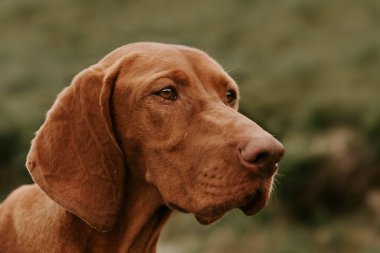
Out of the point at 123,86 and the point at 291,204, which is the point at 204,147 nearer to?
the point at 123,86

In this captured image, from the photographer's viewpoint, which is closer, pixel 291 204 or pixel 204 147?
pixel 204 147

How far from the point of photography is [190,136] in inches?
165

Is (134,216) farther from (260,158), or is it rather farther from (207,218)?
(260,158)

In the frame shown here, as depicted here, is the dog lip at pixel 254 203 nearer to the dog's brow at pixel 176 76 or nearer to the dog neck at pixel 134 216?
the dog neck at pixel 134 216

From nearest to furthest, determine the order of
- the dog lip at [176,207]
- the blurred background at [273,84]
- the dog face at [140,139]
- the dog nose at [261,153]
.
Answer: the dog nose at [261,153] < the dog face at [140,139] < the dog lip at [176,207] < the blurred background at [273,84]

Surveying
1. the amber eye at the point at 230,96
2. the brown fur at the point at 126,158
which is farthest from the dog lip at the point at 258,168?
the amber eye at the point at 230,96

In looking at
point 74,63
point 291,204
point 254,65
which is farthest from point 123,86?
point 74,63

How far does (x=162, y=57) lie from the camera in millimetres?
4465

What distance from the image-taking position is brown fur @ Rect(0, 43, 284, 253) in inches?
163

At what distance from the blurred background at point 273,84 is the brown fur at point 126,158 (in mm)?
2513

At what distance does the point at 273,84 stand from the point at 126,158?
482 inches

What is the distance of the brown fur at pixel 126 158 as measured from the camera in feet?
13.6

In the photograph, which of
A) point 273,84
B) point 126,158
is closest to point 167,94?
point 126,158

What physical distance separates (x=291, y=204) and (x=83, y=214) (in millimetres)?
9015
